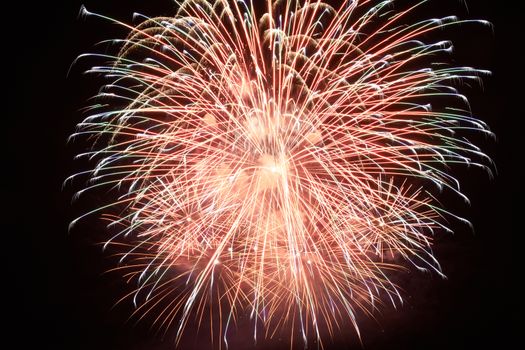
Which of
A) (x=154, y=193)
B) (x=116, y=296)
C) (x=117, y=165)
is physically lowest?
(x=116, y=296)

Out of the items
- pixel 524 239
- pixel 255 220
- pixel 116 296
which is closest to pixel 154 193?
pixel 255 220

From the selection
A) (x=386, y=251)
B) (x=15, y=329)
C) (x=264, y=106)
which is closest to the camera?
(x=264, y=106)

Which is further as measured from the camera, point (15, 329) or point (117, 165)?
point (15, 329)

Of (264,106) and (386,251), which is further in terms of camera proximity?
(386,251)

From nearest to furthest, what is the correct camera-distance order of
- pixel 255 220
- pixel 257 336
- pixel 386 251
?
1. pixel 255 220
2. pixel 257 336
3. pixel 386 251

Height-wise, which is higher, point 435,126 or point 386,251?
point 435,126

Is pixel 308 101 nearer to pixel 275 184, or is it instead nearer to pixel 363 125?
pixel 363 125

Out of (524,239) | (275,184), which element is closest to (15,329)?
(275,184)

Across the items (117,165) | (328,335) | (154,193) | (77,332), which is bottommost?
(328,335)

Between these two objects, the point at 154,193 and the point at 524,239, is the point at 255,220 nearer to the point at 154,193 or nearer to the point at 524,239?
the point at 154,193

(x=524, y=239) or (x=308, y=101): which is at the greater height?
(x=308, y=101)
